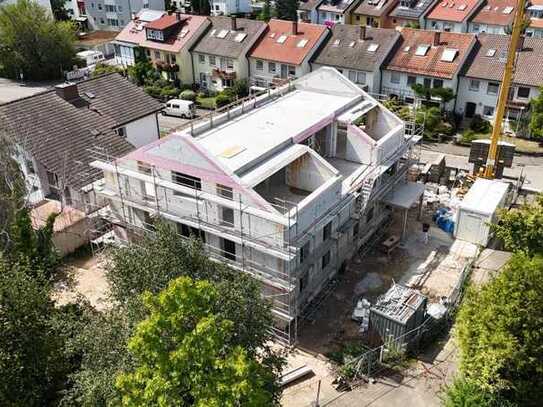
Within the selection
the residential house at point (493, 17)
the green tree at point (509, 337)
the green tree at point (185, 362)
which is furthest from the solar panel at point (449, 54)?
the green tree at point (185, 362)

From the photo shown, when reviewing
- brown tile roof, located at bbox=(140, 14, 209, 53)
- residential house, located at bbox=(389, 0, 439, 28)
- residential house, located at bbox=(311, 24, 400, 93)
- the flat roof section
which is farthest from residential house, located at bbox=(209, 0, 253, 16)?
the flat roof section

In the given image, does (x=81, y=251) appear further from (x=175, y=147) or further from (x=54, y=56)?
(x=54, y=56)

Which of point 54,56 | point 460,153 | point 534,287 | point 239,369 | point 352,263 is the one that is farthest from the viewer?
point 54,56

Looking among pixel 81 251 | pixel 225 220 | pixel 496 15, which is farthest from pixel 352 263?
pixel 496 15

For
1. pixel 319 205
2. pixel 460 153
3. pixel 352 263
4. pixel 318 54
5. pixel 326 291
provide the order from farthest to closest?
pixel 318 54 < pixel 460 153 < pixel 352 263 < pixel 326 291 < pixel 319 205

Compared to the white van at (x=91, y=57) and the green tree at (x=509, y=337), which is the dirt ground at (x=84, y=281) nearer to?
the green tree at (x=509, y=337)

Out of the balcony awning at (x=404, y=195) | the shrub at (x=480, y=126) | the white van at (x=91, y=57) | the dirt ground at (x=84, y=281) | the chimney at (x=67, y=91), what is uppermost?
the chimney at (x=67, y=91)

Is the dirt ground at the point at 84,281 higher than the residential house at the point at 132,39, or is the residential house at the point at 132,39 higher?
the residential house at the point at 132,39
